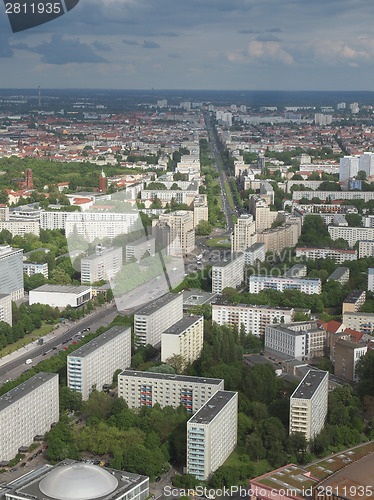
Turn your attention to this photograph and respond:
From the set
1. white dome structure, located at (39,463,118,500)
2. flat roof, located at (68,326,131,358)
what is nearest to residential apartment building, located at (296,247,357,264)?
flat roof, located at (68,326,131,358)

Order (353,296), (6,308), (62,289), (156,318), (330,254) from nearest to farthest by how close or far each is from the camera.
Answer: (156,318), (6,308), (353,296), (62,289), (330,254)

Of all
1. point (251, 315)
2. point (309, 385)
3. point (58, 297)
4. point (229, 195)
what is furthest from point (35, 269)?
point (229, 195)

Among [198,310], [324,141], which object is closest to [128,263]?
[198,310]

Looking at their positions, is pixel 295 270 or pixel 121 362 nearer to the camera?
pixel 121 362

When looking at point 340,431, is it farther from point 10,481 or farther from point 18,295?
point 18,295

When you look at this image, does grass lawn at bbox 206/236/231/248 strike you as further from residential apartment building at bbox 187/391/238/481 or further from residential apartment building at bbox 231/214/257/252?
residential apartment building at bbox 187/391/238/481

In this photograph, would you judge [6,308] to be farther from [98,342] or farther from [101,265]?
[98,342]

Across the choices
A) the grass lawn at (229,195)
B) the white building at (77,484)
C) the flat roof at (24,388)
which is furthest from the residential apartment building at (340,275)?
the grass lawn at (229,195)
